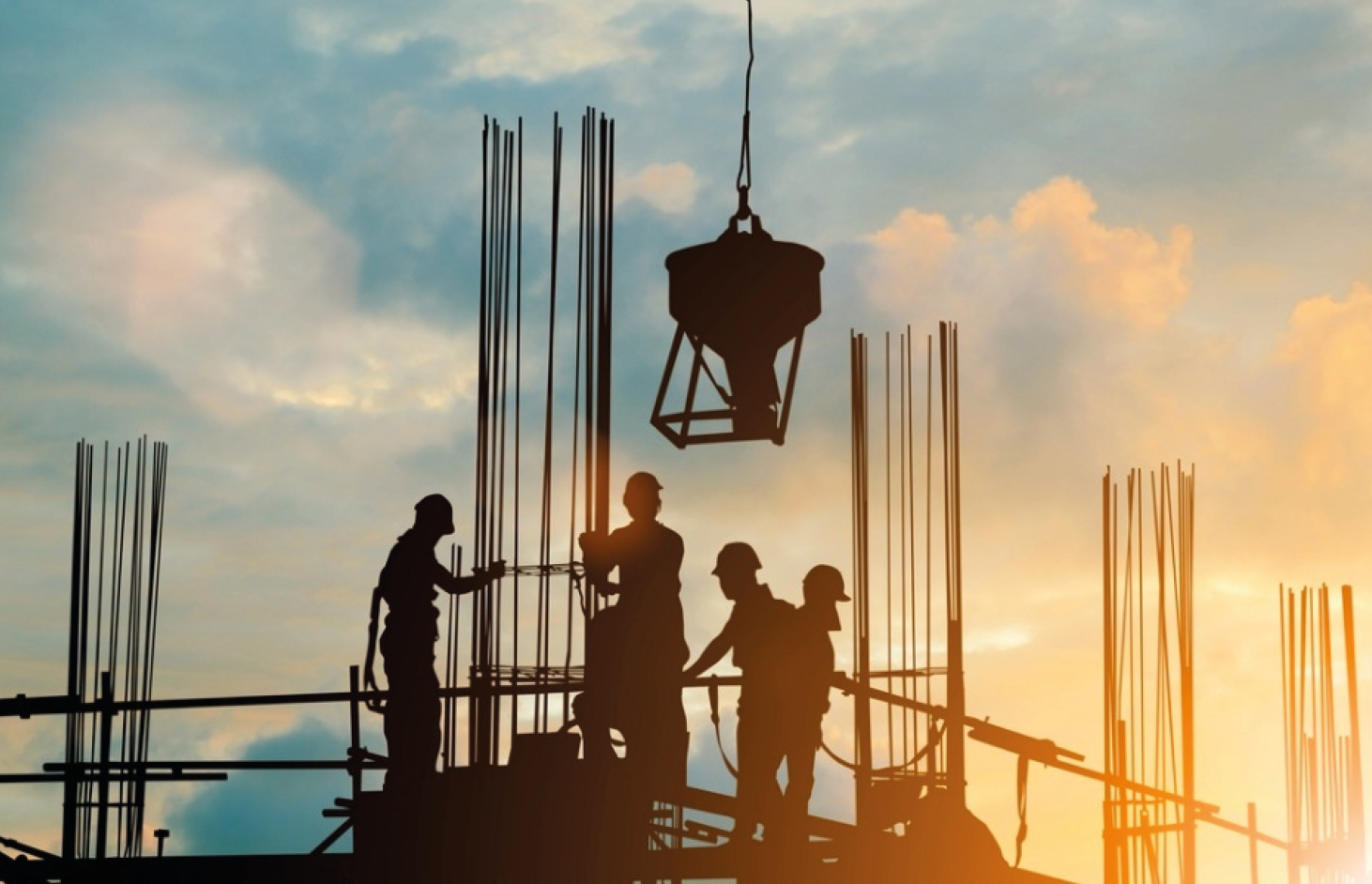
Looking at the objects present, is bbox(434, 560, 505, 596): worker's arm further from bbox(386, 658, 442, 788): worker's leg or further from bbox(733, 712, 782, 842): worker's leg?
bbox(733, 712, 782, 842): worker's leg

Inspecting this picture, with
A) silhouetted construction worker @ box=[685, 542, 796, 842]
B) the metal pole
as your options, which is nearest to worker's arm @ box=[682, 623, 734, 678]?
silhouetted construction worker @ box=[685, 542, 796, 842]

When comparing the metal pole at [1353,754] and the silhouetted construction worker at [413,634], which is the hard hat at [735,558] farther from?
the metal pole at [1353,754]

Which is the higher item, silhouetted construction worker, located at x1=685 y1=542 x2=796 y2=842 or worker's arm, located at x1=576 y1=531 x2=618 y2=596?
worker's arm, located at x1=576 y1=531 x2=618 y2=596

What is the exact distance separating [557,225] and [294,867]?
207 inches

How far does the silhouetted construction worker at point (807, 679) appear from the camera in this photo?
33.5ft

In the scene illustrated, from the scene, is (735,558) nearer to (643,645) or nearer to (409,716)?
(643,645)

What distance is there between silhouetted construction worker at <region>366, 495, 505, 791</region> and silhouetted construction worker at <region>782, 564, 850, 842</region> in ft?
5.96

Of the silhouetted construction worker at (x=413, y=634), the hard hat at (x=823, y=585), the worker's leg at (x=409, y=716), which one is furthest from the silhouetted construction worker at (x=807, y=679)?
the worker's leg at (x=409, y=716)

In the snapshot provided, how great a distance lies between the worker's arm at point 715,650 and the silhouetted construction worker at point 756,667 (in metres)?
0.02

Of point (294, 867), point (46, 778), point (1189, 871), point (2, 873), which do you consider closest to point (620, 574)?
point (294, 867)

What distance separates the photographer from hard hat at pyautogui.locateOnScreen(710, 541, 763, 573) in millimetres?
10094

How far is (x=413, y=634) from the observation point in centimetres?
1061

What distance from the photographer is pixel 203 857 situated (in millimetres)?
10227

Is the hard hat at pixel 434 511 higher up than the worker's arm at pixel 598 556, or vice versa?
the hard hat at pixel 434 511
